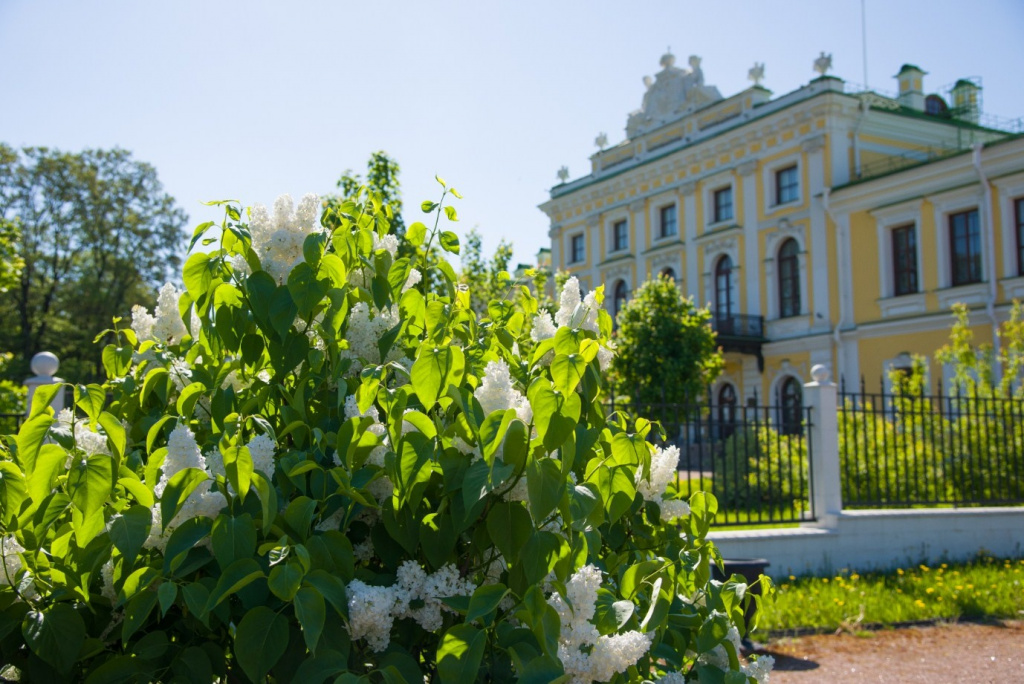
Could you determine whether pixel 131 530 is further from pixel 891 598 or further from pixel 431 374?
pixel 891 598

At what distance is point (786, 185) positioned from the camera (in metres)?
27.8

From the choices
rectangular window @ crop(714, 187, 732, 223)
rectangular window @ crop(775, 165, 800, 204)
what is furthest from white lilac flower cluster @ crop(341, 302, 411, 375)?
rectangular window @ crop(714, 187, 732, 223)

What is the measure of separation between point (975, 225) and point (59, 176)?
32.5 metres

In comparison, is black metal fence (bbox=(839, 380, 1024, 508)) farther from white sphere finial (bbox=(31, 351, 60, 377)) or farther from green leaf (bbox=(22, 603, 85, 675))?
green leaf (bbox=(22, 603, 85, 675))

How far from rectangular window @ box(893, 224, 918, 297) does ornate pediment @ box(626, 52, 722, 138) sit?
10.3 metres

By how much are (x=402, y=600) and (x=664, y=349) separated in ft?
69.2

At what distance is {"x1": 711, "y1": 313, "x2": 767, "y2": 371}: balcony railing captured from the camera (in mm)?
27750

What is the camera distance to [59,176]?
35188mm

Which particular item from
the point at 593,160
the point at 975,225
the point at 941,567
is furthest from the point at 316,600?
the point at 593,160

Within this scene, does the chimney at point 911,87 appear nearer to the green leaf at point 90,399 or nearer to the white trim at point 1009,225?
the white trim at point 1009,225

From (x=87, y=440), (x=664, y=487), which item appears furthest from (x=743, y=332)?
(x=87, y=440)

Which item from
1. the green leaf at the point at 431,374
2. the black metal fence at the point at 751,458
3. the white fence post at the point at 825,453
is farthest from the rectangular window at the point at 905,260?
the green leaf at the point at 431,374

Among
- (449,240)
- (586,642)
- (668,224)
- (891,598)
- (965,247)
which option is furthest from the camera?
(668,224)

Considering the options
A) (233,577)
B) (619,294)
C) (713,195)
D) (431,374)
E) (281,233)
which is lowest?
(233,577)
